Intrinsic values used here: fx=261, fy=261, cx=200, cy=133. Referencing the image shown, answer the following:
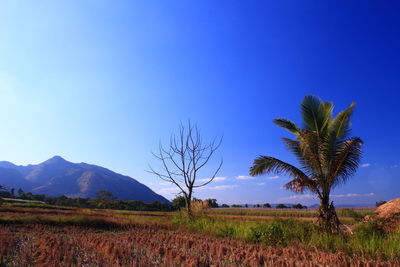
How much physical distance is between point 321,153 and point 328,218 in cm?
287

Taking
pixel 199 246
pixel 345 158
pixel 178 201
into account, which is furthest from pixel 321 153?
pixel 178 201

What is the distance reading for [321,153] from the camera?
11.9m

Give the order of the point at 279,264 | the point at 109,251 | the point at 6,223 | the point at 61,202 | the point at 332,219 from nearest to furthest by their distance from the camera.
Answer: the point at 279,264, the point at 109,251, the point at 332,219, the point at 6,223, the point at 61,202

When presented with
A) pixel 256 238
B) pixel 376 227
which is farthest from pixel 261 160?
A: pixel 376 227

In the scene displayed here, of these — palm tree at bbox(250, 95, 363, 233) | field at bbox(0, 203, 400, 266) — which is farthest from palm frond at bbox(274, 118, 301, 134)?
field at bbox(0, 203, 400, 266)

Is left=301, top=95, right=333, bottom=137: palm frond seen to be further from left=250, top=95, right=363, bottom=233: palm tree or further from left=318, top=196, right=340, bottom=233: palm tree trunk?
left=318, top=196, right=340, bottom=233: palm tree trunk

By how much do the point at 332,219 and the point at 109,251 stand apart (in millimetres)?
8787

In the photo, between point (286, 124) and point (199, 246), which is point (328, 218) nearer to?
point (286, 124)

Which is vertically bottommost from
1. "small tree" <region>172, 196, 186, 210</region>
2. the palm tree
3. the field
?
the field

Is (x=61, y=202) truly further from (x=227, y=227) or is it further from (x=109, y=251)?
(x=109, y=251)

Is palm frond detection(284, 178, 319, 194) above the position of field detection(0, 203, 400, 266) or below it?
above

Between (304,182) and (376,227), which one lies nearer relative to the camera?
(376,227)

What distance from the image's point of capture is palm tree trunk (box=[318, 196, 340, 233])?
1026 cm

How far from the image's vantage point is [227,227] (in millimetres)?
11539
